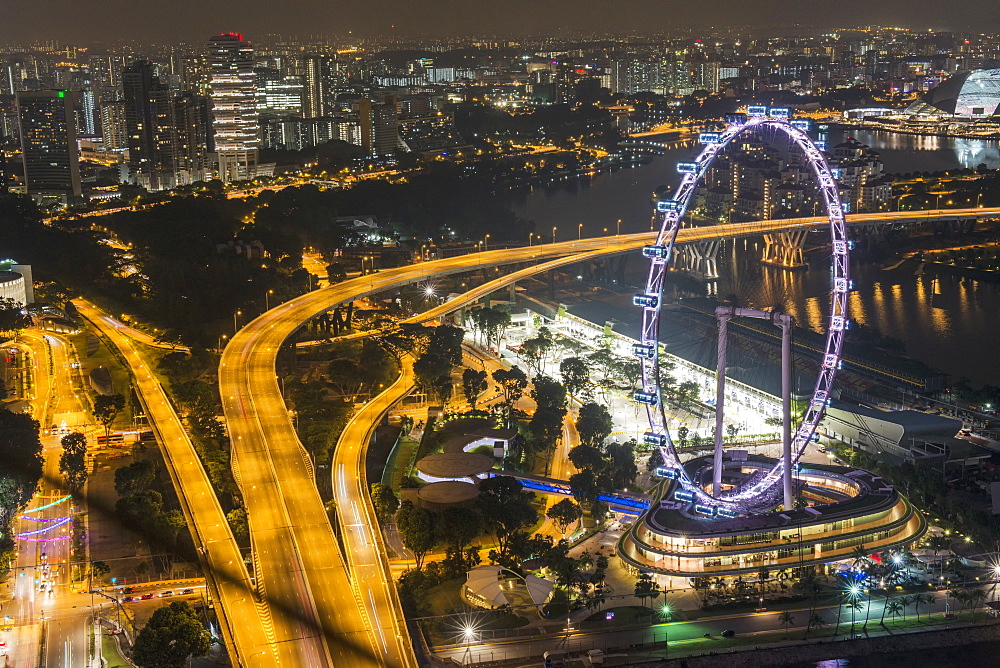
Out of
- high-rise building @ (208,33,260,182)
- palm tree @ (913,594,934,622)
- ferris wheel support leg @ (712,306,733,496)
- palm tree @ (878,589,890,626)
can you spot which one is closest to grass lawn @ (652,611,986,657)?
palm tree @ (878,589,890,626)

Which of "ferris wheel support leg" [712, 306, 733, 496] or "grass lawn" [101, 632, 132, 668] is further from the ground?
"ferris wheel support leg" [712, 306, 733, 496]

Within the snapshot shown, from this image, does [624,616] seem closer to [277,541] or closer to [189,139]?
[277,541]

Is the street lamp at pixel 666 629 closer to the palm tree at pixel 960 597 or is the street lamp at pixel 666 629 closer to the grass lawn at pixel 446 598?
the grass lawn at pixel 446 598

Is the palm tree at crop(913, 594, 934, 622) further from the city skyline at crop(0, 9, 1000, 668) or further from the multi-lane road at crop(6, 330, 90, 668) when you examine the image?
the multi-lane road at crop(6, 330, 90, 668)

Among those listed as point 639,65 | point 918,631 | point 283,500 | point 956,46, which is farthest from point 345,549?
point 956,46

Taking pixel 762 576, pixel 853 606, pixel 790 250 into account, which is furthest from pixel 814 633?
pixel 790 250

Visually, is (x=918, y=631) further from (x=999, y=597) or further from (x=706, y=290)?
(x=706, y=290)

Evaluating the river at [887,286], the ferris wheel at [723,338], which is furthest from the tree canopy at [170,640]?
the river at [887,286]
